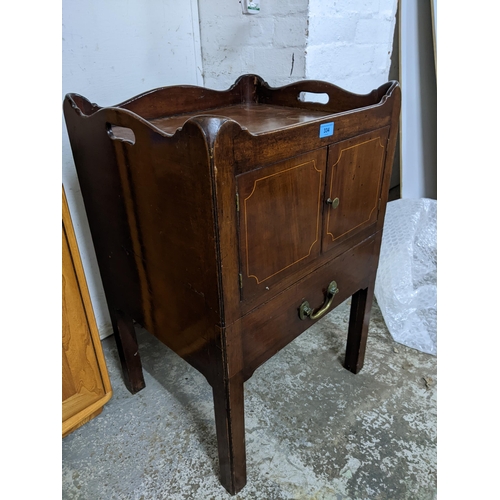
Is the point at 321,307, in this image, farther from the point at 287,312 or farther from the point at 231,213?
the point at 231,213

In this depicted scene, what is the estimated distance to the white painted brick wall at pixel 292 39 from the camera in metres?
1.27

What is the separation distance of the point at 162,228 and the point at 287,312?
367mm

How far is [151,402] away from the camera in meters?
1.36

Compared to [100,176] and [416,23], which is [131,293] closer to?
[100,176]

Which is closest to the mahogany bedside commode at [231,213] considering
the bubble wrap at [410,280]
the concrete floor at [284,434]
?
the concrete floor at [284,434]

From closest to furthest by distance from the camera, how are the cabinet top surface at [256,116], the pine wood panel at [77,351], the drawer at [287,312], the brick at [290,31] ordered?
the drawer at [287,312]
the cabinet top surface at [256,116]
the pine wood panel at [77,351]
the brick at [290,31]

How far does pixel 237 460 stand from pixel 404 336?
0.90 meters

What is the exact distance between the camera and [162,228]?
2.70 ft

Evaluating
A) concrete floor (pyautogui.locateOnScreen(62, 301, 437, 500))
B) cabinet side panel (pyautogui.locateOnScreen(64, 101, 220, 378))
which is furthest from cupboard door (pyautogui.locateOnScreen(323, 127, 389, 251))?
concrete floor (pyautogui.locateOnScreen(62, 301, 437, 500))

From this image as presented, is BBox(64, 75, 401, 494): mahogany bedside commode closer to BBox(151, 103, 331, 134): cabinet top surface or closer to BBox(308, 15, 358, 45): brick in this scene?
BBox(151, 103, 331, 134): cabinet top surface

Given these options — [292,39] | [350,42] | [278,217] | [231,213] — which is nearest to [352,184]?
[278,217]

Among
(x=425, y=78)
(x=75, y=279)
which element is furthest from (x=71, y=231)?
(x=425, y=78)

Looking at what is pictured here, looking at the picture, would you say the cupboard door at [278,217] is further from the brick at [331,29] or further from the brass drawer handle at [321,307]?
the brick at [331,29]

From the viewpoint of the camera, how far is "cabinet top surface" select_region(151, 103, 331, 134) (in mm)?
973
